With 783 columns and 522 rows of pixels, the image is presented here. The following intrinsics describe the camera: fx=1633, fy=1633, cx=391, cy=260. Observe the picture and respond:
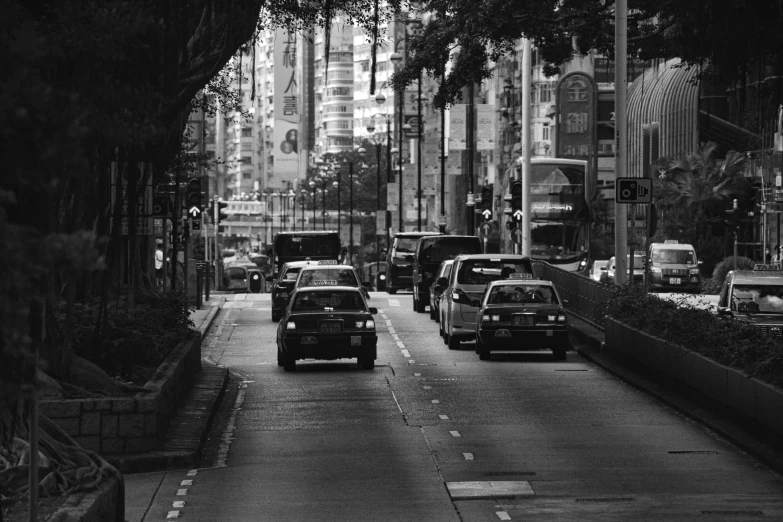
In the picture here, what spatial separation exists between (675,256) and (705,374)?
4299cm

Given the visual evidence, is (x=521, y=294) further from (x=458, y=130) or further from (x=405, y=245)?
(x=458, y=130)

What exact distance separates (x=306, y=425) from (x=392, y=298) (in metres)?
34.7

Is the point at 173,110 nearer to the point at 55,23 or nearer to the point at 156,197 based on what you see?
the point at 156,197

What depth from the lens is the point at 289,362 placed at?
94.4ft

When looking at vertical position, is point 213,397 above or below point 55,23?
below

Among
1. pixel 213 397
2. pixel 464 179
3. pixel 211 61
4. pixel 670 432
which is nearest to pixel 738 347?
pixel 670 432

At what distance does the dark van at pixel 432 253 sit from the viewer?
4603 centimetres

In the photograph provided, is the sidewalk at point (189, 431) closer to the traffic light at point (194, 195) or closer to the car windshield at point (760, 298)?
the car windshield at point (760, 298)

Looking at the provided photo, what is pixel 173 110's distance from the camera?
2033 centimetres

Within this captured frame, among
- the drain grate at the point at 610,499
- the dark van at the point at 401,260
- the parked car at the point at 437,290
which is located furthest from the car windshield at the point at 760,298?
the dark van at the point at 401,260

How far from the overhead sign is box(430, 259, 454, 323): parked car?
24.3 feet

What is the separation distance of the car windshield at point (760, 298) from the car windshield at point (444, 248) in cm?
1686

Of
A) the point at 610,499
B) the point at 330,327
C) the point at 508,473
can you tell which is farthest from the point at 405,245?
the point at 610,499

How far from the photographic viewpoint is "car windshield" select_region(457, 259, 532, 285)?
35.7 metres
